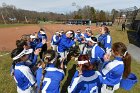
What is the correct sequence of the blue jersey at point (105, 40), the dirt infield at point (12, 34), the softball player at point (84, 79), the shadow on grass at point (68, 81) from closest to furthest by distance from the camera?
the softball player at point (84, 79) < the shadow on grass at point (68, 81) < the blue jersey at point (105, 40) < the dirt infield at point (12, 34)

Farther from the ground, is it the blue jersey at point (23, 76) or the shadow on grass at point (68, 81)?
the blue jersey at point (23, 76)

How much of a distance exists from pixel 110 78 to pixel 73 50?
1282cm

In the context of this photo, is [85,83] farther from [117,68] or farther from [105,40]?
[105,40]

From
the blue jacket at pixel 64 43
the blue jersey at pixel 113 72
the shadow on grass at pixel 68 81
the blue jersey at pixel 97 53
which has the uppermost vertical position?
the blue jersey at pixel 113 72

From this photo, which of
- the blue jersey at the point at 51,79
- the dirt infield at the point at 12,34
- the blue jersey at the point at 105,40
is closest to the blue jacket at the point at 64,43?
the blue jersey at the point at 105,40

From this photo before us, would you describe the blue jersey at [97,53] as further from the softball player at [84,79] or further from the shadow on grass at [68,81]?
the softball player at [84,79]

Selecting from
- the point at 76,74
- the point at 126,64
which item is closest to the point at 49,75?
the point at 76,74

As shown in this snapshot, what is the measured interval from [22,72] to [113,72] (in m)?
1.81

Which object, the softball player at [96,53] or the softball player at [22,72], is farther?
the softball player at [96,53]

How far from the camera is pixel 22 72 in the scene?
5.64 m

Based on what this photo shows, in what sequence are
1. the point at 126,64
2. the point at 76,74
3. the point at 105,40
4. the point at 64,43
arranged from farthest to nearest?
the point at 64,43, the point at 105,40, the point at 126,64, the point at 76,74

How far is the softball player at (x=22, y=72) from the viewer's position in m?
5.64

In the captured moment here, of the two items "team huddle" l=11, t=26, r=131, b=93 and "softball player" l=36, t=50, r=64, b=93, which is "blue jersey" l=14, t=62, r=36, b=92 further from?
"softball player" l=36, t=50, r=64, b=93

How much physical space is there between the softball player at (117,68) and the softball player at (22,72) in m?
1.49
